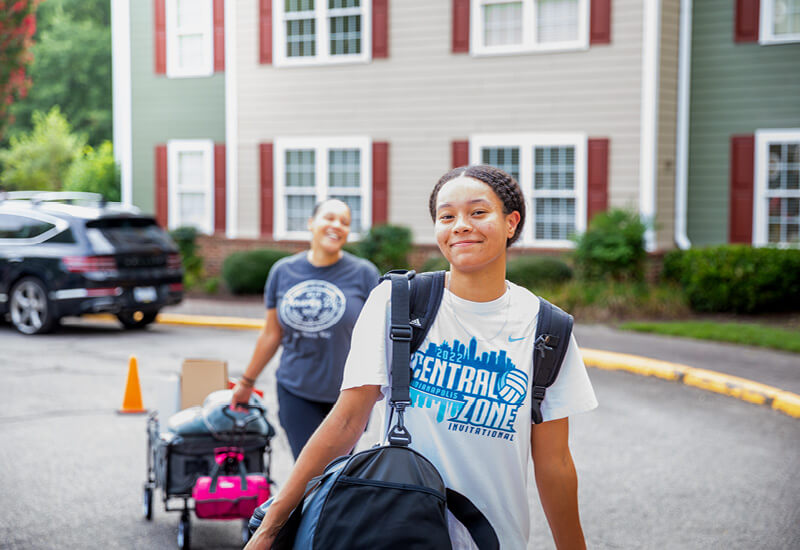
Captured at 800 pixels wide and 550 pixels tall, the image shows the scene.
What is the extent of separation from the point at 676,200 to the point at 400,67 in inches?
225

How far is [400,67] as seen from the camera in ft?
60.2

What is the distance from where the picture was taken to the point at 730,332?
1267 cm

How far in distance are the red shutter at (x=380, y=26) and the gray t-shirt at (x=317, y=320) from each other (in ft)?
45.9

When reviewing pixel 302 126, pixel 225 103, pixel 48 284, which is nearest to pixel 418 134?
→ pixel 302 126

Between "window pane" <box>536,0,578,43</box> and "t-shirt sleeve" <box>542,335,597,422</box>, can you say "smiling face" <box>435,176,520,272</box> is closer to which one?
"t-shirt sleeve" <box>542,335,597,422</box>

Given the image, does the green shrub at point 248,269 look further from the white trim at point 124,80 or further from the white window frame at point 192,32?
the white window frame at point 192,32

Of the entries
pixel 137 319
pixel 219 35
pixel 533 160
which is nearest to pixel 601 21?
pixel 533 160

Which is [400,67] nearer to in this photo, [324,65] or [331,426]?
[324,65]

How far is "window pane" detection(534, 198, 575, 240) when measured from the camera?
56.7 feet

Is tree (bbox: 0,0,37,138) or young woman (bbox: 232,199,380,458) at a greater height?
tree (bbox: 0,0,37,138)

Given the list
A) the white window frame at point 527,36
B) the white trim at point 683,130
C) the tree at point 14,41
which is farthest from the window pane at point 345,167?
the tree at point 14,41

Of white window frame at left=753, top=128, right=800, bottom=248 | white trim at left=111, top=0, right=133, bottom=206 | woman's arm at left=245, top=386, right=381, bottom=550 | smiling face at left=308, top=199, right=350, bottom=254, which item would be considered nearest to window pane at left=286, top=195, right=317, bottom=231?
white trim at left=111, top=0, right=133, bottom=206

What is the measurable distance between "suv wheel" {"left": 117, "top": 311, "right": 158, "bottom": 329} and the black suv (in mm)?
29

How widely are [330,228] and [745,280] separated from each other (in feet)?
38.1
